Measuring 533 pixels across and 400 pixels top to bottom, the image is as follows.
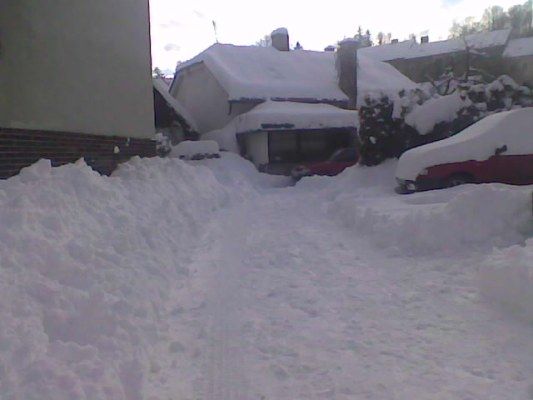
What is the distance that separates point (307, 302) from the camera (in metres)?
5.24

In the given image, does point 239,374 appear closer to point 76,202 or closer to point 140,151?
point 76,202

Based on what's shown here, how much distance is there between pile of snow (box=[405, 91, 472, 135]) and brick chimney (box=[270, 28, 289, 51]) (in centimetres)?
1782

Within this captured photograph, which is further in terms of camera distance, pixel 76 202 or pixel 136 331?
pixel 76 202

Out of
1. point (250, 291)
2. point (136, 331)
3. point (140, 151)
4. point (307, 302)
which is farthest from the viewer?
point (140, 151)

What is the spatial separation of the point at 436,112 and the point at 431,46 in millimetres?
39097

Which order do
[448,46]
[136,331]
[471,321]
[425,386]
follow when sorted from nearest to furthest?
[425,386] < [136,331] < [471,321] < [448,46]

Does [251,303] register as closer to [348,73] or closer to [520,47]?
[348,73]

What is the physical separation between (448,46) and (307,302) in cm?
4846

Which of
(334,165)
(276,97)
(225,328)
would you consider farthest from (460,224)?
(276,97)

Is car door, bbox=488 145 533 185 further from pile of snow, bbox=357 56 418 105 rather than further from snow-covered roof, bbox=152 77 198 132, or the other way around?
pile of snow, bbox=357 56 418 105

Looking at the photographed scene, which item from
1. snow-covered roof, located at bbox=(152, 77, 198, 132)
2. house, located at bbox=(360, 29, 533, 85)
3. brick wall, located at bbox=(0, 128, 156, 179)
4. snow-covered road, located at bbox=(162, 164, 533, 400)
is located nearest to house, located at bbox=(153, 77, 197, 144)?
snow-covered roof, located at bbox=(152, 77, 198, 132)

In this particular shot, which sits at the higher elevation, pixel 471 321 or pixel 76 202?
pixel 76 202

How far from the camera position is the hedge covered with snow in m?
15.2

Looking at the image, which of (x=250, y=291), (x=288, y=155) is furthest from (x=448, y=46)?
(x=250, y=291)
